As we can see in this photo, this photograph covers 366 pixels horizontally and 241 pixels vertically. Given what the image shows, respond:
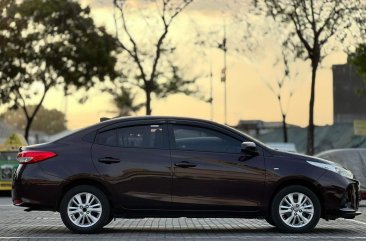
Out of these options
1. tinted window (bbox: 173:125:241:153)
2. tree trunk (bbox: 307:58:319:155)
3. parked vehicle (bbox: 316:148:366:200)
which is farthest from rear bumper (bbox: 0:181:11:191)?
tinted window (bbox: 173:125:241:153)

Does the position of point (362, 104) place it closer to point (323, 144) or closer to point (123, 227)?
point (323, 144)

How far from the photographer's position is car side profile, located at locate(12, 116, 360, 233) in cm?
1405

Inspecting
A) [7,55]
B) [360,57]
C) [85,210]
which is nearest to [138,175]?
[85,210]

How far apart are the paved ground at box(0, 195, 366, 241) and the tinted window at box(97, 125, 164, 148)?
4.18 ft

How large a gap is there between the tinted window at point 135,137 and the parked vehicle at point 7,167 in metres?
17.6

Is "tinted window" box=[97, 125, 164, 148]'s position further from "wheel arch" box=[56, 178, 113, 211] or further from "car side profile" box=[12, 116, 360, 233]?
"wheel arch" box=[56, 178, 113, 211]

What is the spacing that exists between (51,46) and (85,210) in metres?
38.8

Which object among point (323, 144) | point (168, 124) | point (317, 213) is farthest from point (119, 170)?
point (323, 144)

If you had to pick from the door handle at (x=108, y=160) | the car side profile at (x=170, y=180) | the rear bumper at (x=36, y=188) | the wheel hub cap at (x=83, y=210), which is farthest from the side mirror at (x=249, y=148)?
the rear bumper at (x=36, y=188)

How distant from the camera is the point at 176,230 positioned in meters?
14.9

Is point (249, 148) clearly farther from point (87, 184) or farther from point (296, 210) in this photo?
point (87, 184)

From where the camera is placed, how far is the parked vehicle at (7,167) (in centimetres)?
3142

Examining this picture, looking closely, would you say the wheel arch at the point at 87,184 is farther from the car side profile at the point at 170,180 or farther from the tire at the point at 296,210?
the tire at the point at 296,210

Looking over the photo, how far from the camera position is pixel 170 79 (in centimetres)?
5525
